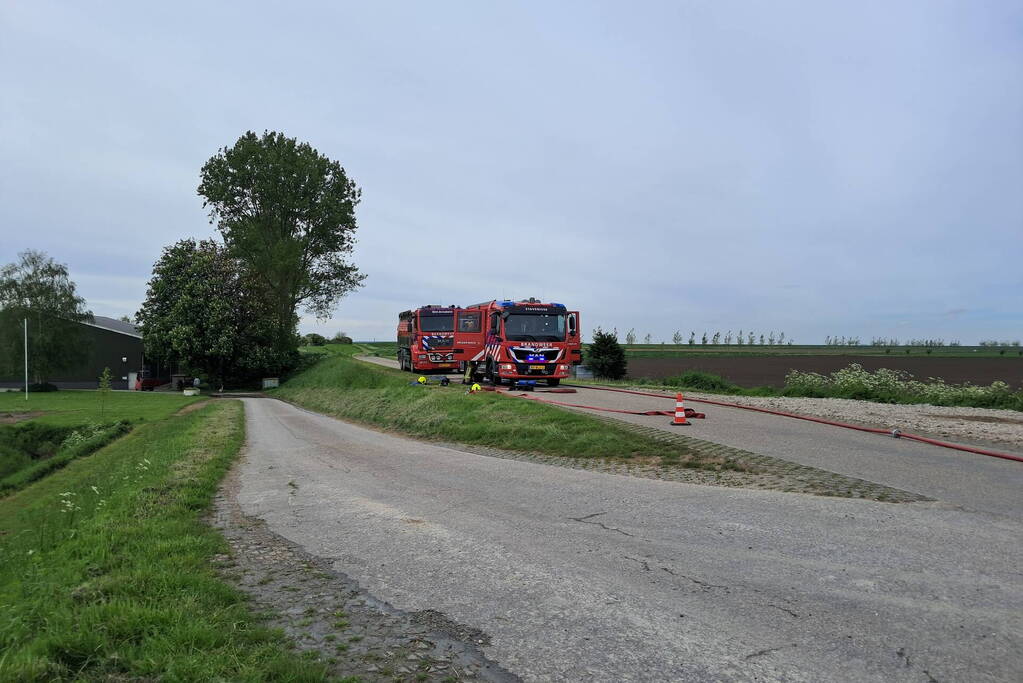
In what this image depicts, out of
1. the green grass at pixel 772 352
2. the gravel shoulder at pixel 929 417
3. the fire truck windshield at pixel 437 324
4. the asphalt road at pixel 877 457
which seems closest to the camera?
the asphalt road at pixel 877 457

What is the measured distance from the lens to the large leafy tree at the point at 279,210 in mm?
52531

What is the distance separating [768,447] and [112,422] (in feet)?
90.5

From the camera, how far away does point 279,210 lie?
53.8 meters

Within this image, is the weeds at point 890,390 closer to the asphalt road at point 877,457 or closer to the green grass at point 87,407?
the asphalt road at point 877,457

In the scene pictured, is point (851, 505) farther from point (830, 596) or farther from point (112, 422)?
point (112, 422)

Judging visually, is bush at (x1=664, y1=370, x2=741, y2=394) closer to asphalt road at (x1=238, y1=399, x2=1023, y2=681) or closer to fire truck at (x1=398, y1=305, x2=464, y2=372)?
fire truck at (x1=398, y1=305, x2=464, y2=372)

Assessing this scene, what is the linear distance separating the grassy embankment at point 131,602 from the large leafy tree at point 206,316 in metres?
42.5

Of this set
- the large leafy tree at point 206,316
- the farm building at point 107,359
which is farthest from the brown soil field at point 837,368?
the farm building at point 107,359

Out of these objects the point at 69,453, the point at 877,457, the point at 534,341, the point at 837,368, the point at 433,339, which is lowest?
the point at 69,453

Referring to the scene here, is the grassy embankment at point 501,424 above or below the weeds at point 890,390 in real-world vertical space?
below

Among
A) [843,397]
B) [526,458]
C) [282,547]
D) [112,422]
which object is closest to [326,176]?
[112,422]

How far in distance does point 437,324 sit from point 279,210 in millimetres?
24985

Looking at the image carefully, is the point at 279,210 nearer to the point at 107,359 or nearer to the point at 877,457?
the point at 107,359

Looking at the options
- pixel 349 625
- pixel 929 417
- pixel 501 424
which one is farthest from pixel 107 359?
pixel 349 625
